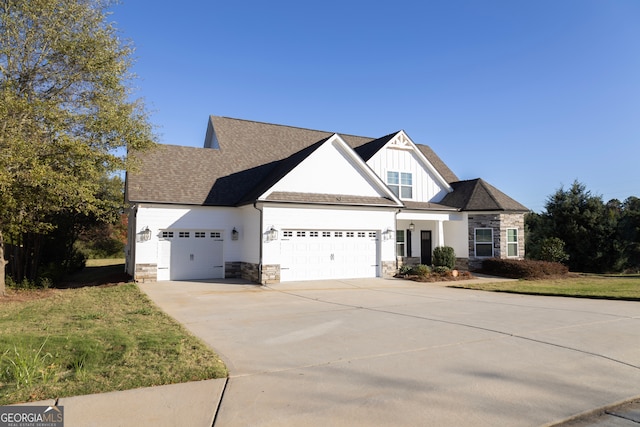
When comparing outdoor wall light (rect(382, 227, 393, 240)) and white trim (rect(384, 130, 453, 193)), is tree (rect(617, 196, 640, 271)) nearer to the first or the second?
white trim (rect(384, 130, 453, 193))

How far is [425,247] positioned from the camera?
23328 millimetres

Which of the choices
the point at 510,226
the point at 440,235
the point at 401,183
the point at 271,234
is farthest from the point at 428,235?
the point at 271,234

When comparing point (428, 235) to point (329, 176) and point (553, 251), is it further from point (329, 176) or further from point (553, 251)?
point (329, 176)

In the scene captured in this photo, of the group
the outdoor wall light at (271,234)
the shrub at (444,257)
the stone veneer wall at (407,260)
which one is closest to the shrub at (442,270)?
the shrub at (444,257)

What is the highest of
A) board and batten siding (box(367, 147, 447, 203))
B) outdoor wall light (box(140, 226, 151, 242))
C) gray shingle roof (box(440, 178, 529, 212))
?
board and batten siding (box(367, 147, 447, 203))

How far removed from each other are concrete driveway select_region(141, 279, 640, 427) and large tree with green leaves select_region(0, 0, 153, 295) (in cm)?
534

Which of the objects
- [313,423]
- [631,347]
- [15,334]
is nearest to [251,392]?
[313,423]

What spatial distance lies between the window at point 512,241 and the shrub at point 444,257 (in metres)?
3.34

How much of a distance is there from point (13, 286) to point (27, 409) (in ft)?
52.4

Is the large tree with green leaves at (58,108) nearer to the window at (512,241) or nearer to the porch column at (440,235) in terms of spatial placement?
the porch column at (440,235)

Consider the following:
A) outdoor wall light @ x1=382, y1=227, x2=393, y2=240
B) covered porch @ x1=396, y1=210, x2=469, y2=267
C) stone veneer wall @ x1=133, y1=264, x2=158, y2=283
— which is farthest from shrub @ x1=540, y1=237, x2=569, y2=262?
stone veneer wall @ x1=133, y1=264, x2=158, y2=283

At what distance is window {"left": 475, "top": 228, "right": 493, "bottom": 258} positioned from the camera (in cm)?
2180

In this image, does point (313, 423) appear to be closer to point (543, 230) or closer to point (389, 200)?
point (389, 200)

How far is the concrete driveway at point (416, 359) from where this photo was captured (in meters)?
4.39
